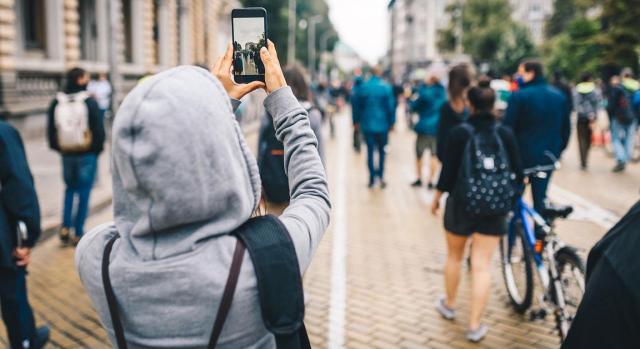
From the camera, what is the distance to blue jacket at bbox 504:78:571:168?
A: 21.0 ft

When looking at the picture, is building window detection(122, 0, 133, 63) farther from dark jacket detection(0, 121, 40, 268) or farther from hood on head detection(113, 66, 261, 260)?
hood on head detection(113, 66, 261, 260)

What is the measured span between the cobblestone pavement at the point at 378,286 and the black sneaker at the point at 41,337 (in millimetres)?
102

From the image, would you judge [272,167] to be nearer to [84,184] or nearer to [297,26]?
[84,184]

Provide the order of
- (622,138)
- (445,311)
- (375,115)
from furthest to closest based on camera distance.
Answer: (622,138), (375,115), (445,311)

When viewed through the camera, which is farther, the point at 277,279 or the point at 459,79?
the point at 459,79

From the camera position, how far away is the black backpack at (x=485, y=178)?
176 inches

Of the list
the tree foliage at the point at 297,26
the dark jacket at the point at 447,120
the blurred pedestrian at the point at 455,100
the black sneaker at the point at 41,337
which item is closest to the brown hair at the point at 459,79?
the blurred pedestrian at the point at 455,100

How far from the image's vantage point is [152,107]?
4.81ft

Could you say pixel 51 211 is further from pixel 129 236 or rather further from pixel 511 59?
pixel 511 59

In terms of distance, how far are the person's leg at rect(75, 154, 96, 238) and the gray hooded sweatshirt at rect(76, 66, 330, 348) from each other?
18.8 feet

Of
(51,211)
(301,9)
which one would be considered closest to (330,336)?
(51,211)

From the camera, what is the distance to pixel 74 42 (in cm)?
1978

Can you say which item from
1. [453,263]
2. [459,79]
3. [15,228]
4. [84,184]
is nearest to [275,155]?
[453,263]

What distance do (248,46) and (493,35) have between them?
60870mm
